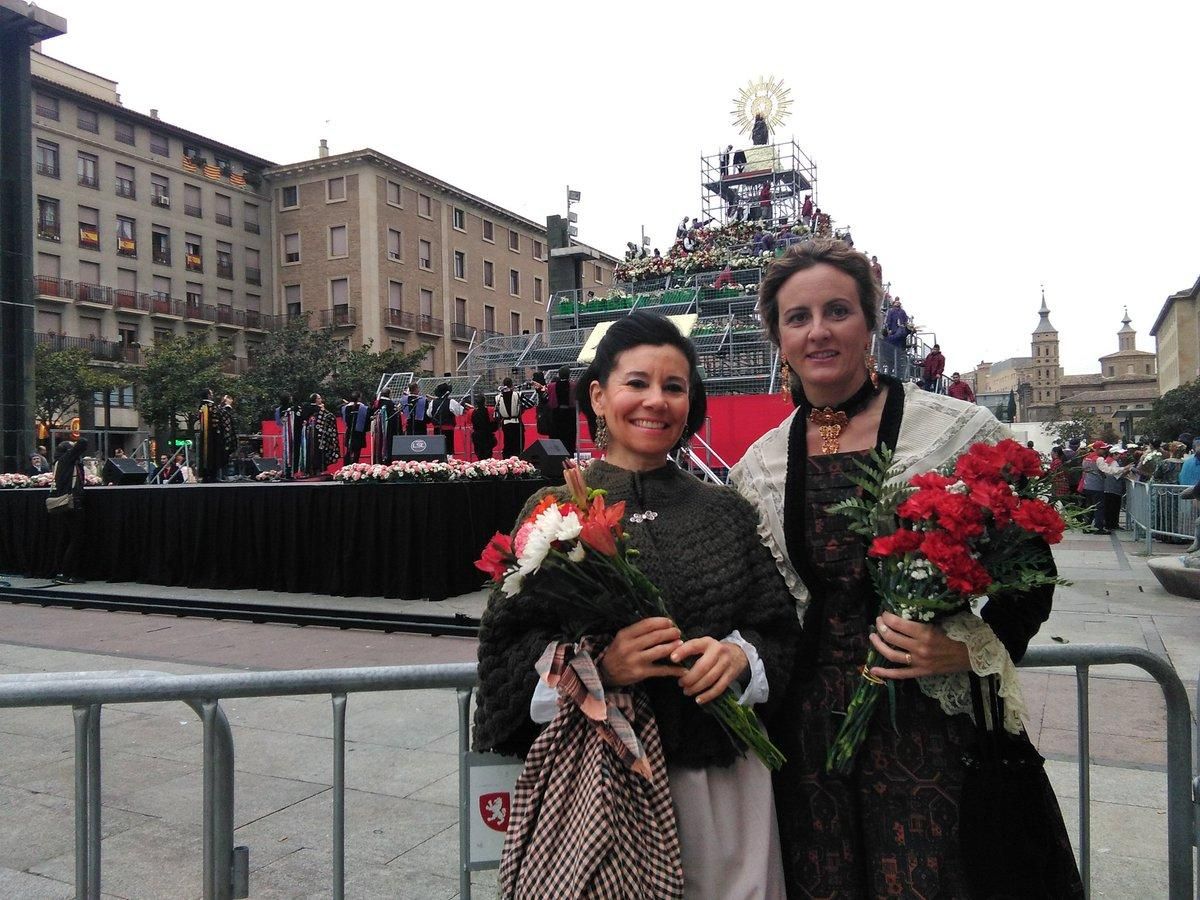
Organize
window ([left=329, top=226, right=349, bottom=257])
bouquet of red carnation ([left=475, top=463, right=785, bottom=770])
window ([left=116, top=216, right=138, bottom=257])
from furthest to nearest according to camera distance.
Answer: window ([left=329, top=226, right=349, bottom=257]) < window ([left=116, top=216, right=138, bottom=257]) < bouquet of red carnation ([left=475, top=463, right=785, bottom=770])

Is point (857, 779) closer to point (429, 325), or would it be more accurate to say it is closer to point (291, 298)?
point (429, 325)

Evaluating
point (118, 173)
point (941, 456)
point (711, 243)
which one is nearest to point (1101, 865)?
point (941, 456)

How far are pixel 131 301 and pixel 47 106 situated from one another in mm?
9566

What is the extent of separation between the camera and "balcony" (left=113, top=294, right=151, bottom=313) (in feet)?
139

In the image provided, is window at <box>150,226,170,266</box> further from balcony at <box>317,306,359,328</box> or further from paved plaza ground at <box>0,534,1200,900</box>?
paved plaza ground at <box>0,534,1200,900</box>

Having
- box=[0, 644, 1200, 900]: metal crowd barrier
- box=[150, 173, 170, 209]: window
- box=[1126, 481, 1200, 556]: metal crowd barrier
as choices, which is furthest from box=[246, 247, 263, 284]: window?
box=[0, 644, 1200, 900]: metal crowd barrier

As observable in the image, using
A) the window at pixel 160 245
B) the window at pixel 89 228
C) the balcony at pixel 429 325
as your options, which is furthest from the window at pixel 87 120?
the balcony at pixel 429 325

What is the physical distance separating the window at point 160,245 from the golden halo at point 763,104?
30.7 metres

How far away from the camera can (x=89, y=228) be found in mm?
41875

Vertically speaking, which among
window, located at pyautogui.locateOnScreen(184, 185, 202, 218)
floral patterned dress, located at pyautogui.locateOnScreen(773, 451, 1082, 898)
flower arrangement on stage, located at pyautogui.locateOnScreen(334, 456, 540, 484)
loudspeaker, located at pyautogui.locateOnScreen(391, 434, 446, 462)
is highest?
window, located at pyautogui.locateOnScreen(184, 185, 202, 218)

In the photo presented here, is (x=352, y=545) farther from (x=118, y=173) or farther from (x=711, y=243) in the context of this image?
(x=118, y=173)

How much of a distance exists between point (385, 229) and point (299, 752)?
154 ft

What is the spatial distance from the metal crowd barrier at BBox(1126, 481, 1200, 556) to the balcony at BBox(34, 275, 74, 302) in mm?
43765

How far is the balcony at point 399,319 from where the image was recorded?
46.1 meters
